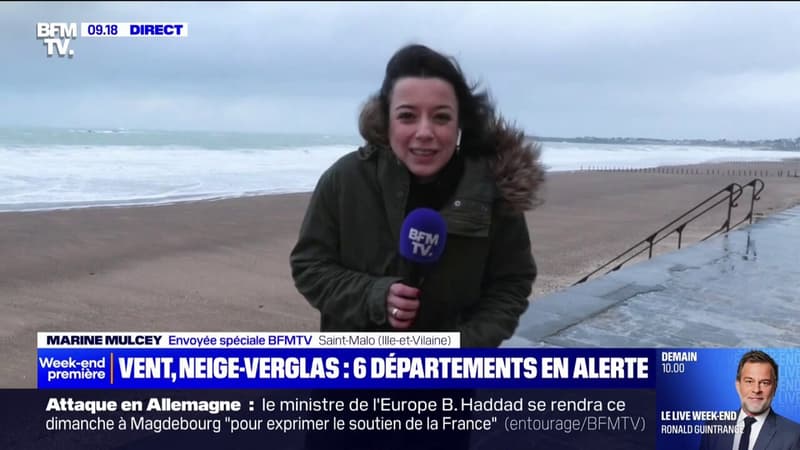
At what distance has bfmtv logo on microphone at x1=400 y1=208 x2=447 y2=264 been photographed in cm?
177

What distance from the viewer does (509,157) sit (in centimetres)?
188

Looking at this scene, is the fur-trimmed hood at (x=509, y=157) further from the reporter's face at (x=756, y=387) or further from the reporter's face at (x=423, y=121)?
the reporter's face at (x=756, y=387)

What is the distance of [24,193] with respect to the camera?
17.4m

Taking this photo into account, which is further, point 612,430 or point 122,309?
point 122,309

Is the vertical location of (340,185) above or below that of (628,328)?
above

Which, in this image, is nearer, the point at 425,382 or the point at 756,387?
the point at 425,382

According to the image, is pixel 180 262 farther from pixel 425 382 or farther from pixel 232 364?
pixel 425 382

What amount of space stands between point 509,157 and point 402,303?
55 centimetres

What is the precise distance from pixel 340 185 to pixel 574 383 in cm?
172

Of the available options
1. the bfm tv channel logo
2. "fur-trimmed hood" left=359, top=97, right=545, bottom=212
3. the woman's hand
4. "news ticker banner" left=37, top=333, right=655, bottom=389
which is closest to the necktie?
"news ticker banner" left=37, top=333, right=655, bottom=389

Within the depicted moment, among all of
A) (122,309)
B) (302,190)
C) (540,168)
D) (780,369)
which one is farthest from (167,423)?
(302,190)

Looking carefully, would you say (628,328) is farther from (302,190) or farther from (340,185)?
(302,190)

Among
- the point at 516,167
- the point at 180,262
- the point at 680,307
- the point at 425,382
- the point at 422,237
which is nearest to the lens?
the point at 422,237

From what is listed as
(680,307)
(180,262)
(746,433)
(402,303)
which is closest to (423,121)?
(402,303)
